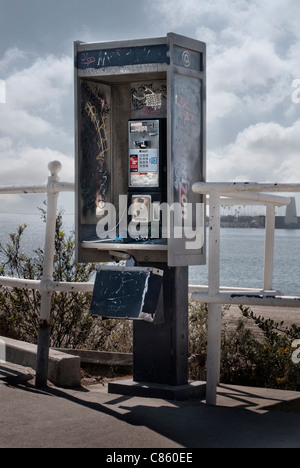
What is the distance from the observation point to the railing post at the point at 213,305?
18.2ft

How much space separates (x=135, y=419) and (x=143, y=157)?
95.8 inches

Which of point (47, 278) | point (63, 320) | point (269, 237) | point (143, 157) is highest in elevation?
point (143, 157)

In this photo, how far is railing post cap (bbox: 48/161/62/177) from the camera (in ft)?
21.4

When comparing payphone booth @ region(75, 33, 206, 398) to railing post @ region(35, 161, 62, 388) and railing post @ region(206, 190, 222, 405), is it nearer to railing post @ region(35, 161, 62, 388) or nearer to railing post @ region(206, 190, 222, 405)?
railing post @ region(35, 161, 62, 388)

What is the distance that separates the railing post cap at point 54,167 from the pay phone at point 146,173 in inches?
23.9

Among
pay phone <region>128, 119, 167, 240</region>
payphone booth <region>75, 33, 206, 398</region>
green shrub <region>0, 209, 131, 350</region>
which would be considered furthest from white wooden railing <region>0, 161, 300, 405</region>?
green shrub <region>0, 209, 131, 350</region>

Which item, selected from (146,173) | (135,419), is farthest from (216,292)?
(146,173)

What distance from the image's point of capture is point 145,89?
6762mm

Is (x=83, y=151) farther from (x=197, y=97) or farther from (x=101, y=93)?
(x=197, y=97)

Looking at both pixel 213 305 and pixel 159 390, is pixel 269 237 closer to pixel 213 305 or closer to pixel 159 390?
pixel 213 305

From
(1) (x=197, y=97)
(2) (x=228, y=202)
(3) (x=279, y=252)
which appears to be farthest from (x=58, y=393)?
(3) (x=279, y=252)

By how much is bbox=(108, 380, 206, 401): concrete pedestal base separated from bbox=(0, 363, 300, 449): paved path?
9 centimetres

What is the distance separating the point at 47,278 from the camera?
6.43 meters
